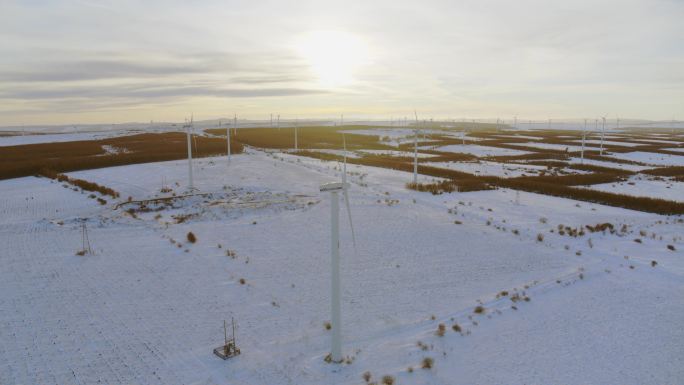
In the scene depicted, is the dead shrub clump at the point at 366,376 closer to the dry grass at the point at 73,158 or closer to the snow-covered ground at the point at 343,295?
the snow-covered ground at the point at 343,295

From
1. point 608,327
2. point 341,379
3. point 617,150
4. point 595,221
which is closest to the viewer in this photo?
point 341,379

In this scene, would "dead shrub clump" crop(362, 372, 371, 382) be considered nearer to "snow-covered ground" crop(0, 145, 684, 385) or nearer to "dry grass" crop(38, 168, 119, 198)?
"snow-covered ground" crop(0, 145, 684, 385)

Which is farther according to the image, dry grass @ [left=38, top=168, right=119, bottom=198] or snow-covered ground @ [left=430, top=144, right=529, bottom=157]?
snow-covered ground @ [left=430, top=144, right=529, bottom=157]

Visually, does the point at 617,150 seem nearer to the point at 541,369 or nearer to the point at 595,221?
the point at 595,221

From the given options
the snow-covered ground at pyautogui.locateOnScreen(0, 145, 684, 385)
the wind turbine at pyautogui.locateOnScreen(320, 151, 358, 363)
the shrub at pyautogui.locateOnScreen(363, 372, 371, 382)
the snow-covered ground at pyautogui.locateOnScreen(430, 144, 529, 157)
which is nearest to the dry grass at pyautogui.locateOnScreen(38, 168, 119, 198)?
the snow-covered ground at pyautogui.locateOnScreen(0, 145, 684, 385)

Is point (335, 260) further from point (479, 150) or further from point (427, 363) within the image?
point (479, 150)

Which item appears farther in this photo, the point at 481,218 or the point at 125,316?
the point at 481,218

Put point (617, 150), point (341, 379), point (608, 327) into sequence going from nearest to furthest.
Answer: point (341, 379) → point (608, 327) → point (617, 150)

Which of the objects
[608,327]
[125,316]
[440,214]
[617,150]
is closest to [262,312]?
[125,316]

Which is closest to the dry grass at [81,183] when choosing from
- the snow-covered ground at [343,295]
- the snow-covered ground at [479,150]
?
the snow-covered ground at [343,295]
